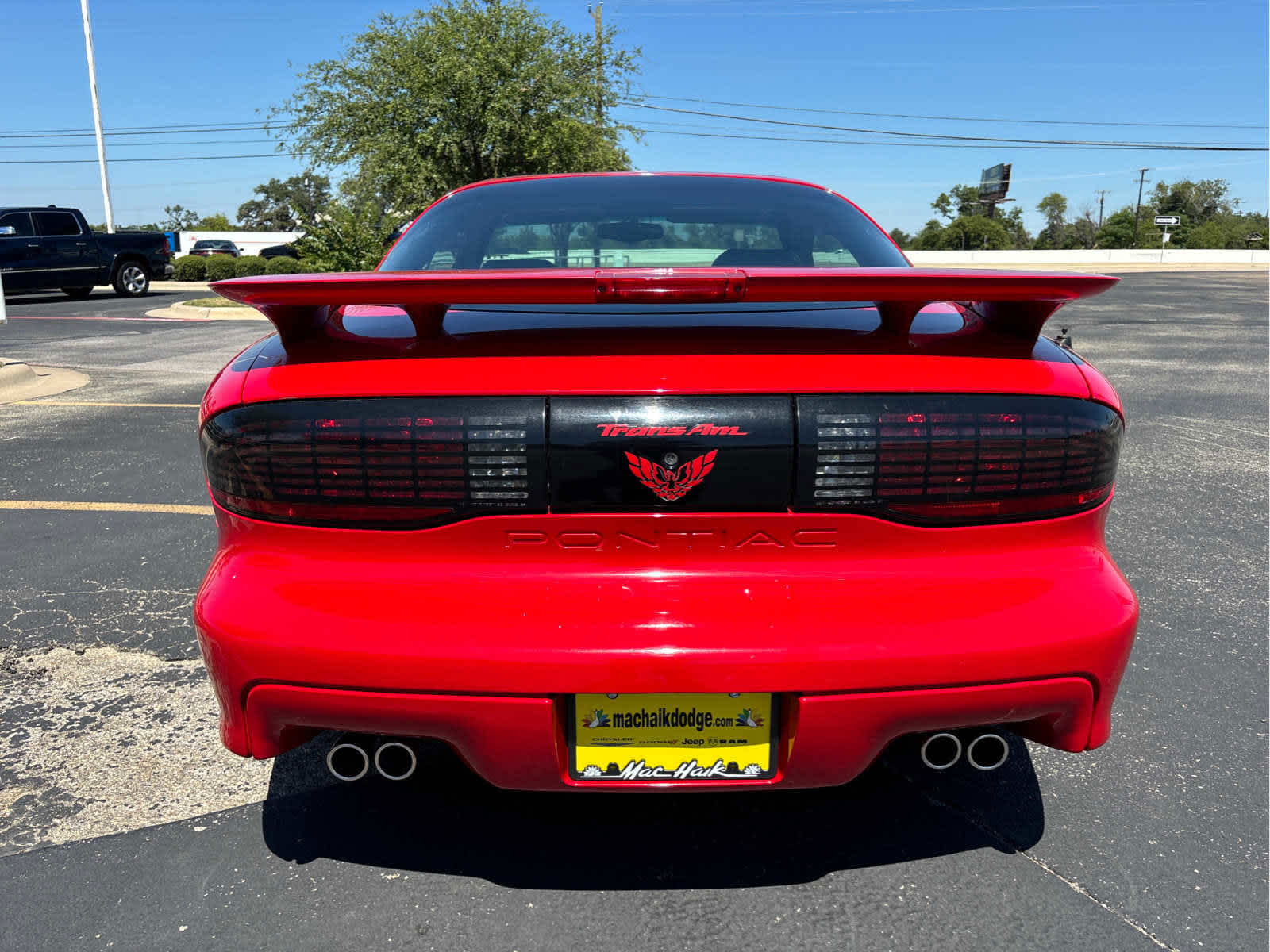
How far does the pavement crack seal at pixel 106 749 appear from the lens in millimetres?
2303

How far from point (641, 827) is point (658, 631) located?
78cm

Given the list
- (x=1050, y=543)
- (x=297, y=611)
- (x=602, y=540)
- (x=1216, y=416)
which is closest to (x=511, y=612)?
(x=602, y=540)

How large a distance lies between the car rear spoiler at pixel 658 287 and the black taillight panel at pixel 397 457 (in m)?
0.19

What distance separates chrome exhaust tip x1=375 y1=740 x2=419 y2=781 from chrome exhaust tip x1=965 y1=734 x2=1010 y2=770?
1106mm

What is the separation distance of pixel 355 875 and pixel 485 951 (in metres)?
0.39

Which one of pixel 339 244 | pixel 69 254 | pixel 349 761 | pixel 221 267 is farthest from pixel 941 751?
pixel 221 267

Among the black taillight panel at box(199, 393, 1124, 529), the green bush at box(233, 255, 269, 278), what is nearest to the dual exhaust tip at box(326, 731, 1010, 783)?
the black taillight panel at box(199, 393, 1124, 529)

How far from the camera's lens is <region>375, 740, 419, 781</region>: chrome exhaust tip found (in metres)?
1.93

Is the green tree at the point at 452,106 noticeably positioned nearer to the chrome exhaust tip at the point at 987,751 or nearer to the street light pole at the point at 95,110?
the street light pole at the point at 95,110

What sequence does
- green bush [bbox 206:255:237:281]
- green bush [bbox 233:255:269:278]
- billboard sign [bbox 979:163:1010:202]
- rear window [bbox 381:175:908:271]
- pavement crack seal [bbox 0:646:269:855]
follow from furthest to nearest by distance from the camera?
billboard sign [bbox 979:163:1010:202], green bush [bbox 206:255:237:281], green bush [bbox 233:255:269:278], rear window [bbox 381:175:908:271], pavement crack seal [bbox 0:646:269:855]

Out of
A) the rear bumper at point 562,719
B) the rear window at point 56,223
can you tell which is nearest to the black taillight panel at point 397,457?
the rear bumper at point 562,719

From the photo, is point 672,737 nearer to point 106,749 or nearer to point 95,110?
point 106,749

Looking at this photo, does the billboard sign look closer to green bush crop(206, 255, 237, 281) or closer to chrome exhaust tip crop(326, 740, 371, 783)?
green bush crop(206, 255, 237, 281)

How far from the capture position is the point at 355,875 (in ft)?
6.86
